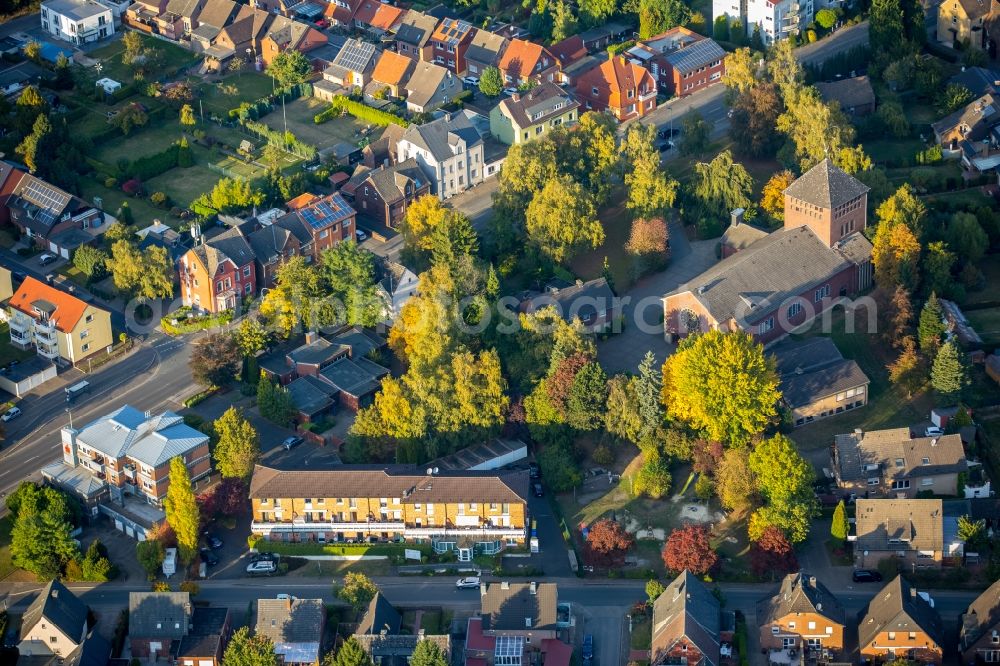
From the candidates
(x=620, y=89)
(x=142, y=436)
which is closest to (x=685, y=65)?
(x=620, y=89)

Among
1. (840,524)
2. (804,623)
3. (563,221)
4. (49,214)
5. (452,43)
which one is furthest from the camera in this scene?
(452,43)

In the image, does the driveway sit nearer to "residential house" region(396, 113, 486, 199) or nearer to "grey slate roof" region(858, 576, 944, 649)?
"residential house" region(396, 113, 486, 199)

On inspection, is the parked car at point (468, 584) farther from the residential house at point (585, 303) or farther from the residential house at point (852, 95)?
the residential house at point (852, 95)

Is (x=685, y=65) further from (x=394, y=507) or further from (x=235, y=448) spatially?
(x=235, y=448)

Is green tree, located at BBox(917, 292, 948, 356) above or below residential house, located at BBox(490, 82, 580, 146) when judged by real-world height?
above

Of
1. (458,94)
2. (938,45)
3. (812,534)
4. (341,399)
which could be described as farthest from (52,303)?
(938,45)

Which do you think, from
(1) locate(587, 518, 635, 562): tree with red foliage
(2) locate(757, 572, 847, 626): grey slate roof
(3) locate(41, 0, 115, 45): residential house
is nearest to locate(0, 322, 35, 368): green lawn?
(1) locate(587, 518, 635, 562): tree with red foliage

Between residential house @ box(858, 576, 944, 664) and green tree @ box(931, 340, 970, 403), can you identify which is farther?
green tree @ box(931, 340, 970, 403)
